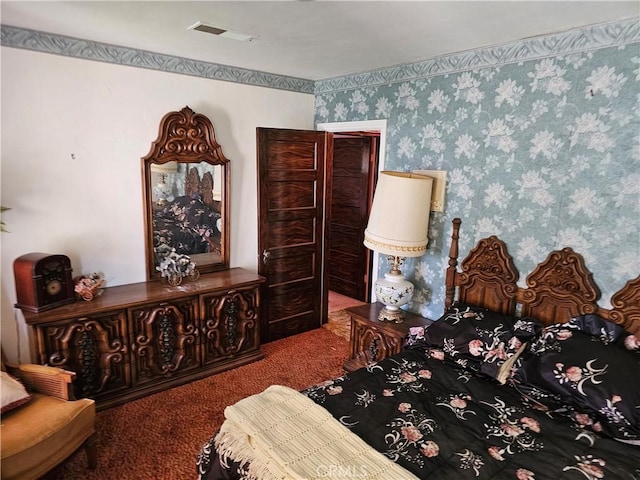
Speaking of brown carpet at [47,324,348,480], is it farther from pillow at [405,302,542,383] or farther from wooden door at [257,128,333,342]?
pillow at [405,302,542,383]

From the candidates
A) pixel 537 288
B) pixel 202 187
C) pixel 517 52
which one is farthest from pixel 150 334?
pixel 517 52

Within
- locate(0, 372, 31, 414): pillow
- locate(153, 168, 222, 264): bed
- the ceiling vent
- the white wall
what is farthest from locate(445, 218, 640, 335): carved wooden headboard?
locate(0, 372, 31, 414): pillow

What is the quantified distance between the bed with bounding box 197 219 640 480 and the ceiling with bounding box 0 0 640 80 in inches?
49.9

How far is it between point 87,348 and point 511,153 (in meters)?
2.97

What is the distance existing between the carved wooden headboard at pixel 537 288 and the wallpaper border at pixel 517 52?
1.06 m

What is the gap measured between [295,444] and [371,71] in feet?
9.46

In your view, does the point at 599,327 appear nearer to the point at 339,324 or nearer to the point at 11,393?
the point at 339,324

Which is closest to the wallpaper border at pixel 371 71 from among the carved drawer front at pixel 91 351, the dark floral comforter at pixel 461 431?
the carved drawer front at pixel 91 351

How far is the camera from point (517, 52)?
7.97ft

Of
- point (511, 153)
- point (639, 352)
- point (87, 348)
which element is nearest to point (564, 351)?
point (639, 352)

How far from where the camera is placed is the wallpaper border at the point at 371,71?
2.12m

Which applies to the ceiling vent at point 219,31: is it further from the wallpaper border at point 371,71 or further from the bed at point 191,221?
the bed at point 191,221

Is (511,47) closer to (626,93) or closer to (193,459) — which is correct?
(626,93)

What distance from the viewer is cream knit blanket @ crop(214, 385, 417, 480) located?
1.47 metres
